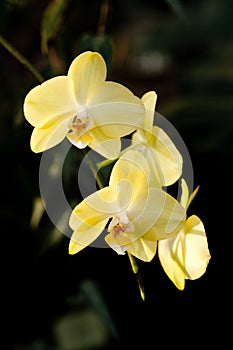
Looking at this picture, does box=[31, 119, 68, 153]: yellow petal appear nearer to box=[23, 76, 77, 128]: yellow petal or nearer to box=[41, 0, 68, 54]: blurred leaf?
box=[23, 76, 77, 128]: yellow petal

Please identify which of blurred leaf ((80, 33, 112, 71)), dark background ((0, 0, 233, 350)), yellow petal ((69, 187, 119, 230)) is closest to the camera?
yellow petal ((69, 187, 119, 230))

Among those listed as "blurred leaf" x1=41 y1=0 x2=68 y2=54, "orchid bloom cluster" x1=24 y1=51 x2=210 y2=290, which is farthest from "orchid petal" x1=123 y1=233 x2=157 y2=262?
"blurred leaf" x1=41 y1=0 x2=68 y2=54

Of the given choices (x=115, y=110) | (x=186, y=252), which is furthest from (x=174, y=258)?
(x=115, y=110)

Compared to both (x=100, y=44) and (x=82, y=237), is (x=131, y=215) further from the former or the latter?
(x=100, y=44)

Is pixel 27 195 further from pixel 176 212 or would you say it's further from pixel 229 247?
pixel 176 212

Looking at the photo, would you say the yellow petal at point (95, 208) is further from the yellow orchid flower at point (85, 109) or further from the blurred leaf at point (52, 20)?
the blurred leaf at point (52, 20)

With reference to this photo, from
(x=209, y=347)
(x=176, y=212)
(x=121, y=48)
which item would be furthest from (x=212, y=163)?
(x=121, y=48)
